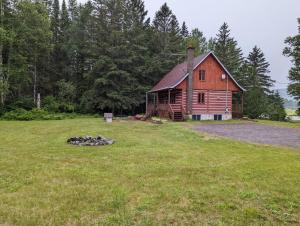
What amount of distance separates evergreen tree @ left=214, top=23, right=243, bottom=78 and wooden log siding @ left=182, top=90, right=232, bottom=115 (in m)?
12.1

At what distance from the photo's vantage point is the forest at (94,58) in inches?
1133

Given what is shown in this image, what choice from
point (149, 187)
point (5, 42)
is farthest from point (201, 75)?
point (149, 187)

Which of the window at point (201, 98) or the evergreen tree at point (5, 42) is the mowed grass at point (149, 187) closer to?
the window at point (201, 98)

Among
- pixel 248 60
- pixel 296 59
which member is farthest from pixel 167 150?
pixel 248 60

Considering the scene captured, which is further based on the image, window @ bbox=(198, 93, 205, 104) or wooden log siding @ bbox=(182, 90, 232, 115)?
window @ bbox=(198, 93, 205, 104)

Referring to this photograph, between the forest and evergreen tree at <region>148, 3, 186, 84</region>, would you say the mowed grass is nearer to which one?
the forest

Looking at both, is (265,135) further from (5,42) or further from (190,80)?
(5,42)

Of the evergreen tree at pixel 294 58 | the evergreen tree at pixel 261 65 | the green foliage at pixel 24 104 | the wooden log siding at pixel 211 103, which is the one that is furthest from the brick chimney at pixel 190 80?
the evergreen tree at pixel 261 65

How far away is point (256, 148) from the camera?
941 cm

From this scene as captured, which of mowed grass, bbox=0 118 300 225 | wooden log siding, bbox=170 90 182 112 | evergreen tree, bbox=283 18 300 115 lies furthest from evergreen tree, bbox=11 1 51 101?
evergreen tree, bbox=283 18 300 115

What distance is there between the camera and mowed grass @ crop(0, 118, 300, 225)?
3.97 meters

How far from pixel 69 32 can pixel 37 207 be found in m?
35.6

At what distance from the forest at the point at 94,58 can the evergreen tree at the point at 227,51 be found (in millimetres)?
150

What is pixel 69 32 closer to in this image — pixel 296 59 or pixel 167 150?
pixel 296 59
